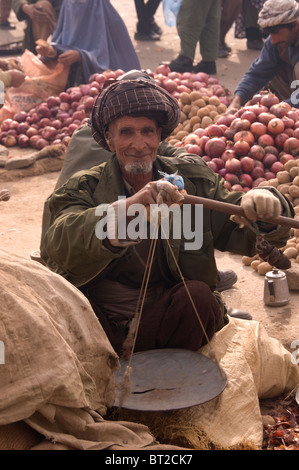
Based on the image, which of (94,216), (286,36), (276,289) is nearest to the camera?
(94,216)

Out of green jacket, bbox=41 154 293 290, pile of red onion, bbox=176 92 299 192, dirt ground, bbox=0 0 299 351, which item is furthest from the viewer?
pile of red onion, bbox=176 92 299 192

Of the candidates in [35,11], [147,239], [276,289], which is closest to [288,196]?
[276,289]

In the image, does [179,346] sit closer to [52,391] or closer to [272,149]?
[52,391]

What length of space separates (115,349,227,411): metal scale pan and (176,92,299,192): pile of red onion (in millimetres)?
2482

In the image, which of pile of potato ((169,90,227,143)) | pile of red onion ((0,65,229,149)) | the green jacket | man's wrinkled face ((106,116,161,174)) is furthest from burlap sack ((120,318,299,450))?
pile of red onion ((0,65,229,149))

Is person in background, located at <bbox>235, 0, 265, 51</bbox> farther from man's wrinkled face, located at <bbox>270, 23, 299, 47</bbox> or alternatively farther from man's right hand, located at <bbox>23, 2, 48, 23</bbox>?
man's wrinkled face, located at <bbox>270, 23, 299, 47</bbox>

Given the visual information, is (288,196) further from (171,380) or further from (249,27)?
(249,27)

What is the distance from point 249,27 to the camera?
953cm

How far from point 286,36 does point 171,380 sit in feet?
13.0

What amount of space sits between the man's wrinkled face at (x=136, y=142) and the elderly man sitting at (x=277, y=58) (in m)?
3.22

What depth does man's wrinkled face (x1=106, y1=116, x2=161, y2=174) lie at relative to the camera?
267 centimetres

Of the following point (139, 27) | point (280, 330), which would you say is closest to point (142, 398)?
point (280, 330)

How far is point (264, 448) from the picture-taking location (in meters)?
2.47

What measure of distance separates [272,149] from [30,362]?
11.6 feet
